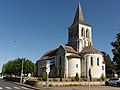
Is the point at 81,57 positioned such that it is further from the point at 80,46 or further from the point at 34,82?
the point at 34,82

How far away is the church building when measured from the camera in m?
56.3

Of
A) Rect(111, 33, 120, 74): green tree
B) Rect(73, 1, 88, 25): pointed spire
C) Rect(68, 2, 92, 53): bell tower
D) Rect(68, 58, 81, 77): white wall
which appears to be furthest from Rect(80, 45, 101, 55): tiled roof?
Rect(111, 33, 120, 74): green tree

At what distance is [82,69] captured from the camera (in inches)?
2275

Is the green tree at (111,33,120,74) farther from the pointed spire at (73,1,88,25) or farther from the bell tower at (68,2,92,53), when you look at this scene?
the pointed spire at (73,1,88,25)

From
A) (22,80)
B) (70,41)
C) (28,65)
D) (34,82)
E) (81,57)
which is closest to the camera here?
(34,82)

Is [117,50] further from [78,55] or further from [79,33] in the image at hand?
[79,33]

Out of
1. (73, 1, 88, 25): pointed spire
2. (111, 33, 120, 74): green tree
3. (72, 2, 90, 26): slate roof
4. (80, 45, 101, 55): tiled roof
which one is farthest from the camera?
(73, 1, 88, 25): pointed spire

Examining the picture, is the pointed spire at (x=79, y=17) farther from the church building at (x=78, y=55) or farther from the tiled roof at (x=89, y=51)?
the tiled roof at (x=89, y=51)

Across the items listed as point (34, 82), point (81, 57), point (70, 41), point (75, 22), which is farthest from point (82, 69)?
point (34, 82)

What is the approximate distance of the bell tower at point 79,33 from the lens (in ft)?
203

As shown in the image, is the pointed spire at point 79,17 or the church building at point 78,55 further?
the pointed spire at point 79,17

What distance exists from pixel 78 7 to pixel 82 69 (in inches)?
858

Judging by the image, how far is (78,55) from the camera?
192ft

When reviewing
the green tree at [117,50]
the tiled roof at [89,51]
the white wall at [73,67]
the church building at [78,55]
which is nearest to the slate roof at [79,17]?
the church building at [78,55]
